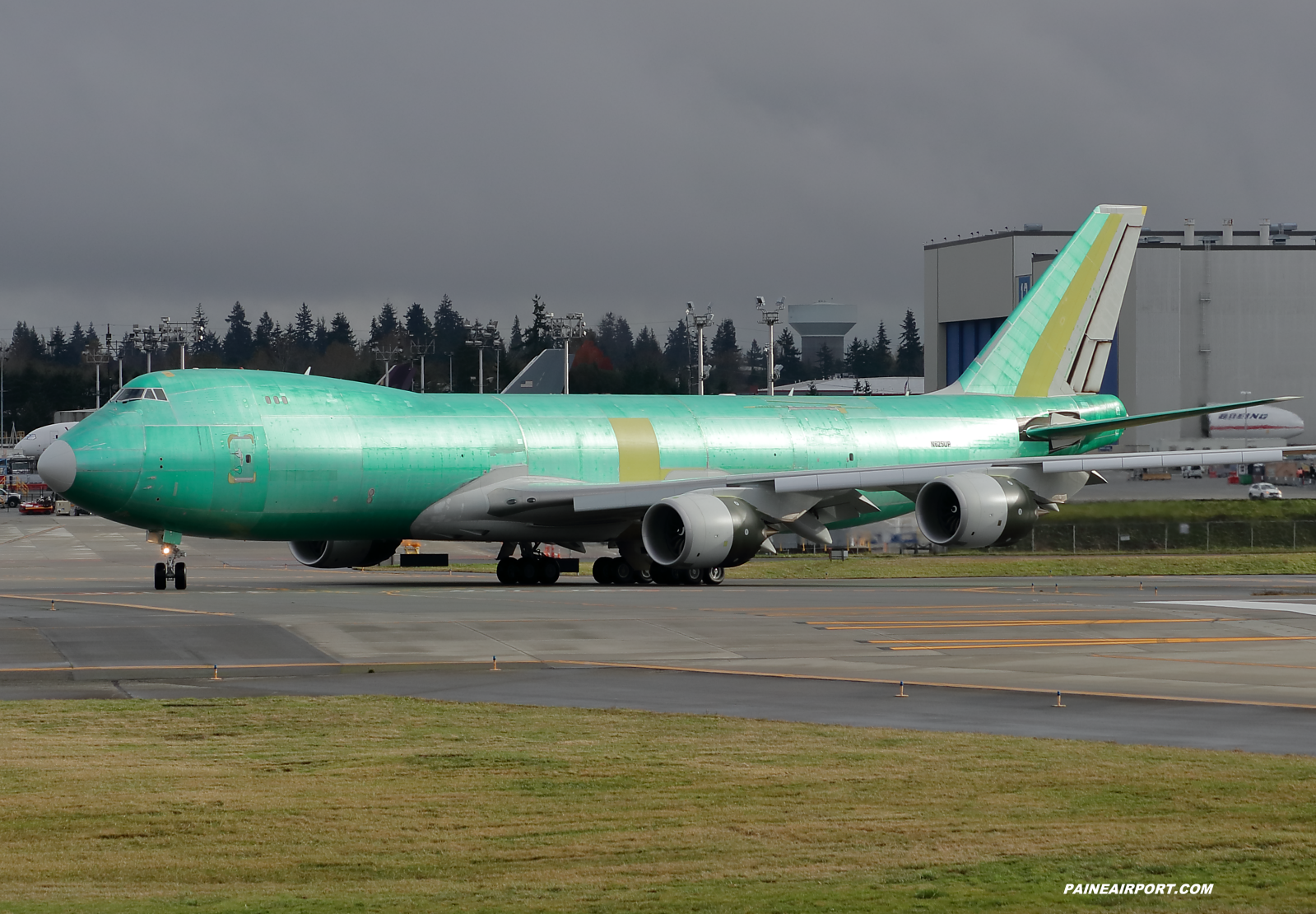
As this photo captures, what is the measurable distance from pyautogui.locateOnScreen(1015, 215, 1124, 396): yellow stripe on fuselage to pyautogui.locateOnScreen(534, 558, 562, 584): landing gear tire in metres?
17.0

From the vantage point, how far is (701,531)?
38.0m

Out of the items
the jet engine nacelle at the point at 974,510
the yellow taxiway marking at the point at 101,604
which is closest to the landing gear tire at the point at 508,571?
the jet engine nacelle at the point at 974,510

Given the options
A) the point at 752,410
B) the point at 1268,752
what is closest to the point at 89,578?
the point at 752,410

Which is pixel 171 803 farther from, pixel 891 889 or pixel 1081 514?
pixel 1081 514

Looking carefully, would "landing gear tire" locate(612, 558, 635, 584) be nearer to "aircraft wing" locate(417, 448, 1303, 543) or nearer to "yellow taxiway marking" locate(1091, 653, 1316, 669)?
"aircraft wing" locate(417, 448, 1303, 543)

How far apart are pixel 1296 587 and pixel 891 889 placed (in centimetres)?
3381

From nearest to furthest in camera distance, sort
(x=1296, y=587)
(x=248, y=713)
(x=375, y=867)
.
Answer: (x=375, y=867) < (x=248, y=713) < (x=1296, y=587)

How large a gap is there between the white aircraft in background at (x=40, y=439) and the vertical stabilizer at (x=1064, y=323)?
5996 cm

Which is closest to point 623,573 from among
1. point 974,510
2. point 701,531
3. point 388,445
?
point 701,531

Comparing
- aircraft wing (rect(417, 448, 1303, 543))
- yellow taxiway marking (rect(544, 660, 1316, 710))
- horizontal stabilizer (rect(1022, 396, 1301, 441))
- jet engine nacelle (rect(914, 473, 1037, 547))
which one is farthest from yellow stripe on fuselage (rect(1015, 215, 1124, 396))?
yellow taxiway marking (rect(544, 660, 1316, 710))

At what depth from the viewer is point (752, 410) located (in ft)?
149

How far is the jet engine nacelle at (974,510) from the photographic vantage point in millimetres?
39000

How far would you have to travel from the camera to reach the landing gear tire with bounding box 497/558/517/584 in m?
42.7

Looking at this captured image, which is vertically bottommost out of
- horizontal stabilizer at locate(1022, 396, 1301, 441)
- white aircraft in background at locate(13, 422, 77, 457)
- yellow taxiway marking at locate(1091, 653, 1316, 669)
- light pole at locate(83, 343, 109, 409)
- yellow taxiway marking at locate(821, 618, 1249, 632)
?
yellow taxiway marking at locate(1091, 653, 1316, 669)
